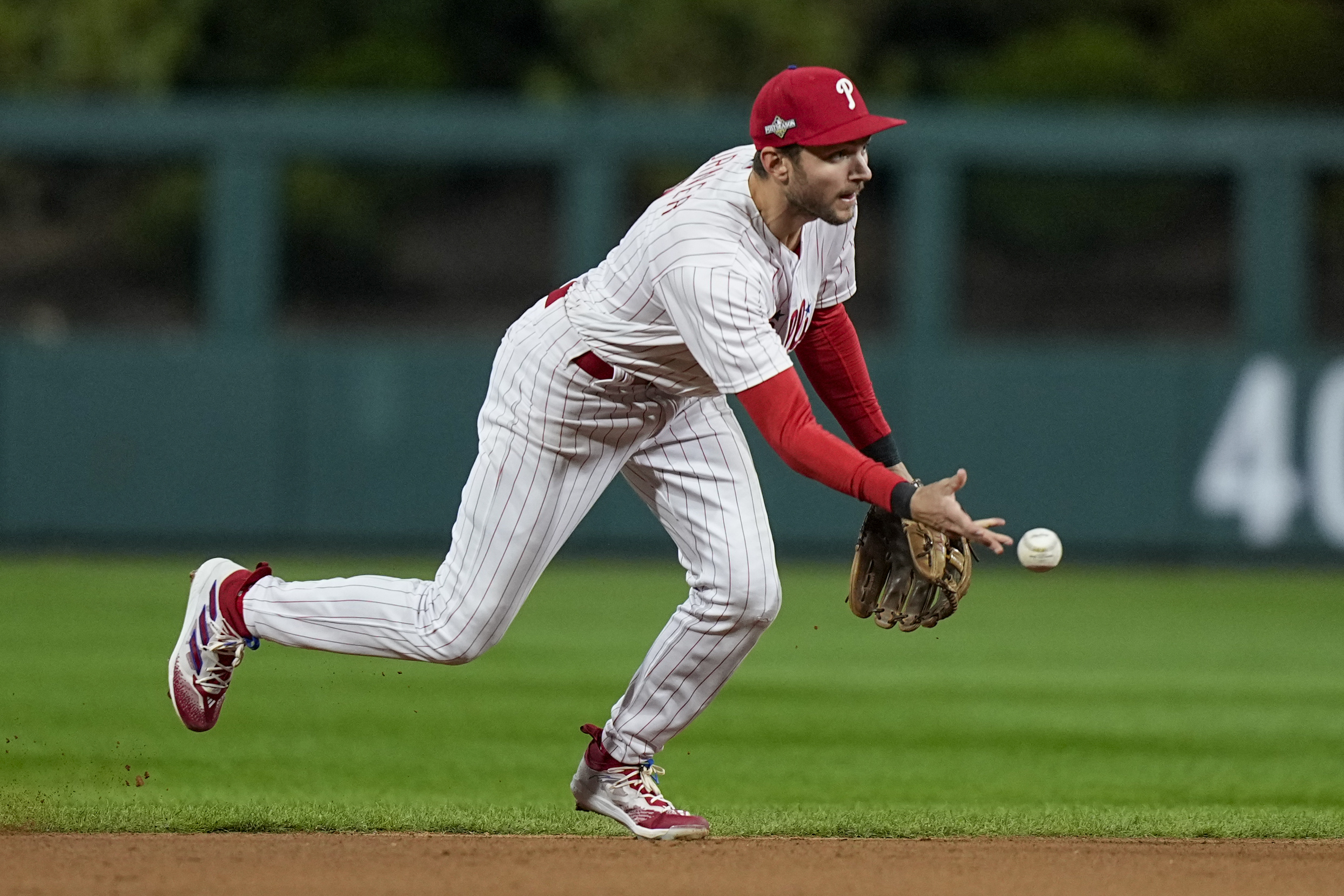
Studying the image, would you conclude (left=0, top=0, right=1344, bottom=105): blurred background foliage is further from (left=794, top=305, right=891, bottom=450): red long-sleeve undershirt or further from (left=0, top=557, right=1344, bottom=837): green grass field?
(left=794, top=305, right=891, bottom=450): red long-sleeve undershirt

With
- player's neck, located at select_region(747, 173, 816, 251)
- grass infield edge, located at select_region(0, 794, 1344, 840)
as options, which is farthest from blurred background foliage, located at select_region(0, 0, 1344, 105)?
player's neck, located at select_region(747, 173, 816, 251)

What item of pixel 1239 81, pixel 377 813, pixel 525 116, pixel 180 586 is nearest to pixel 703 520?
pixel 377 813

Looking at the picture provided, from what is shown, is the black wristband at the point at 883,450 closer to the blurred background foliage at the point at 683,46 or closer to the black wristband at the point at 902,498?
the black wristband at the point at 902,498

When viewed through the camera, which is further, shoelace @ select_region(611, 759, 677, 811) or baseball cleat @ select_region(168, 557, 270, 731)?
baseball cleat @ select_region(168, 557, 270, 731)

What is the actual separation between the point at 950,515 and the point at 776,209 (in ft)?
2.92

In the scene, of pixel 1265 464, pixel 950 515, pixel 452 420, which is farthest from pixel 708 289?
pixel 1265 464

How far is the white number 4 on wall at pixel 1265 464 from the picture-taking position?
1302 cm

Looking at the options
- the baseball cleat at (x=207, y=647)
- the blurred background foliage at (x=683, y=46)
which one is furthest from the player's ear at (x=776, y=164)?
the blurred background foliage at (x=683, y=46)

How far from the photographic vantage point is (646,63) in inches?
798

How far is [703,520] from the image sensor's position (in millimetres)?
4832

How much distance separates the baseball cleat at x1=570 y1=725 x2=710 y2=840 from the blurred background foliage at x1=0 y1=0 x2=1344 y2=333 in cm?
912

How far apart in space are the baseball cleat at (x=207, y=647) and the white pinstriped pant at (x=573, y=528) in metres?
0.23

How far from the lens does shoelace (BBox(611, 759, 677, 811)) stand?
16.6 feet

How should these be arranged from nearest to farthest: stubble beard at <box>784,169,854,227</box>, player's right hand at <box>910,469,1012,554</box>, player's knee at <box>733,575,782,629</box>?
player's right hand at <box>910,469,1012,554</box> < stubble beard at <box>784,169,854,227</box> < player's knee at <box>733,575,782,629</box>
